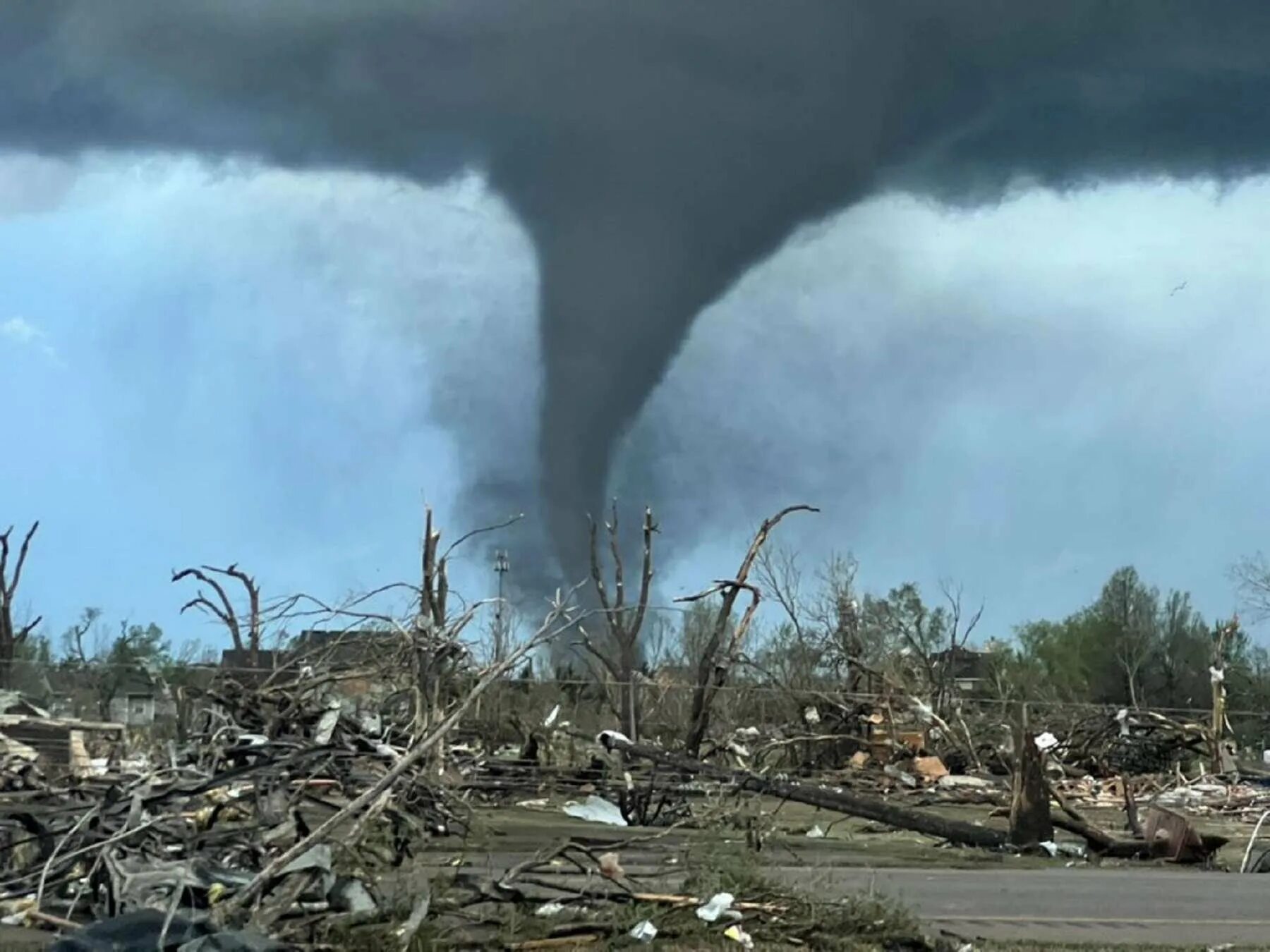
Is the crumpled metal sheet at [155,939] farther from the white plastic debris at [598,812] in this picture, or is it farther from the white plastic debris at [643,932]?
the white plastic debris at [598,812]

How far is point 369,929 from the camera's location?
791cm

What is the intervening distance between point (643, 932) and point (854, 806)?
959 cm

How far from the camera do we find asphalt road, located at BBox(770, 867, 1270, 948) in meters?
9.38

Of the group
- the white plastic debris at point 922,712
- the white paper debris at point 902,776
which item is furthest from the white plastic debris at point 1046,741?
the white paper debris at point 902,776

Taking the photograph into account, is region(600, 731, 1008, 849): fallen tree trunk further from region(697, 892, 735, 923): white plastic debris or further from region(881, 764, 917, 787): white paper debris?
region(881, 764, 917, 787): white paper debris

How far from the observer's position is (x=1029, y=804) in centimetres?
1675

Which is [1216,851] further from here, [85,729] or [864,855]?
[85,729]

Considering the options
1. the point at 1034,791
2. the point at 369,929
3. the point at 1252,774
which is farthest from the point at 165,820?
the point at 1252,774

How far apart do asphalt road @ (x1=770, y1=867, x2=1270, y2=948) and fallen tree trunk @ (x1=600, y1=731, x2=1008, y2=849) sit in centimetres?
238

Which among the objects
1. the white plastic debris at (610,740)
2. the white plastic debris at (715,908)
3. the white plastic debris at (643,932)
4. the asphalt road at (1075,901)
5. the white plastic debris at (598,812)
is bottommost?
the asphalt road at (1075,901)

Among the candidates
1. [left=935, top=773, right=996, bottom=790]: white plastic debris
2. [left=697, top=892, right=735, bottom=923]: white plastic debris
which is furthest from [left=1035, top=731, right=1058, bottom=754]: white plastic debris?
[left=697, top=892, right=735, bottom=923]: white plastic debris

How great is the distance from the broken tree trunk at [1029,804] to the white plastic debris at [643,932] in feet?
31.8

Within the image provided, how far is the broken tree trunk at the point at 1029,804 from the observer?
16.7 metres

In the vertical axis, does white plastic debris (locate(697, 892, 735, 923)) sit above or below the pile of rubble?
below
